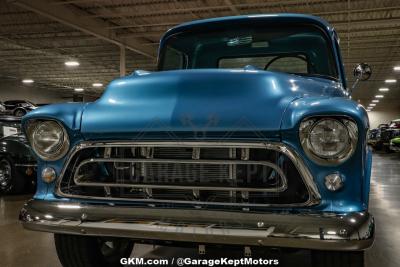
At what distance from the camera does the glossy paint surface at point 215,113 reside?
2059 mm

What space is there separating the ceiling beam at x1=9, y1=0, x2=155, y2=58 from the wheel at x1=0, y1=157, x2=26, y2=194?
4191 mm

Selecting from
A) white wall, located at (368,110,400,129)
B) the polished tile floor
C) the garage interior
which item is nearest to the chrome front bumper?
the garage interior

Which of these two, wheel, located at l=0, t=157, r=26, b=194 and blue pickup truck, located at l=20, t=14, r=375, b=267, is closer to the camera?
blue pickup truck, located at l=20, t=14, r=375, b=267

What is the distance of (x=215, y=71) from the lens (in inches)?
94.5

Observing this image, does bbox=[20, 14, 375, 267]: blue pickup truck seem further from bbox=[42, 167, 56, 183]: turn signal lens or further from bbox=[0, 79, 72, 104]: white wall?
bbox=[0, 79, 72, 104]: white wall

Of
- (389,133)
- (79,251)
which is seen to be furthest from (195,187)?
(389,133)

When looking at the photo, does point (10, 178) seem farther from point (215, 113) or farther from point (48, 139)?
point (215, 113)

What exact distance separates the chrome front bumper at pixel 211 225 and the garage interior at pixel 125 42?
4.45 ft

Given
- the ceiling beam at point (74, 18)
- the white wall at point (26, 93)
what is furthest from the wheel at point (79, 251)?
the white wall at point (26, 93)

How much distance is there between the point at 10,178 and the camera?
7738 millimetres

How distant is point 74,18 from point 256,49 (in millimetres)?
9347

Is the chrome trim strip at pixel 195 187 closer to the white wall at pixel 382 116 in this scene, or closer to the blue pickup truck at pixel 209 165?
the blue pickup truck at pixel 209 165

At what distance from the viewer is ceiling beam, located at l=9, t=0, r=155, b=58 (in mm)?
10469

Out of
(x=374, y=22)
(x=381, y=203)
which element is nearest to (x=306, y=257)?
(x=381, y=203)
